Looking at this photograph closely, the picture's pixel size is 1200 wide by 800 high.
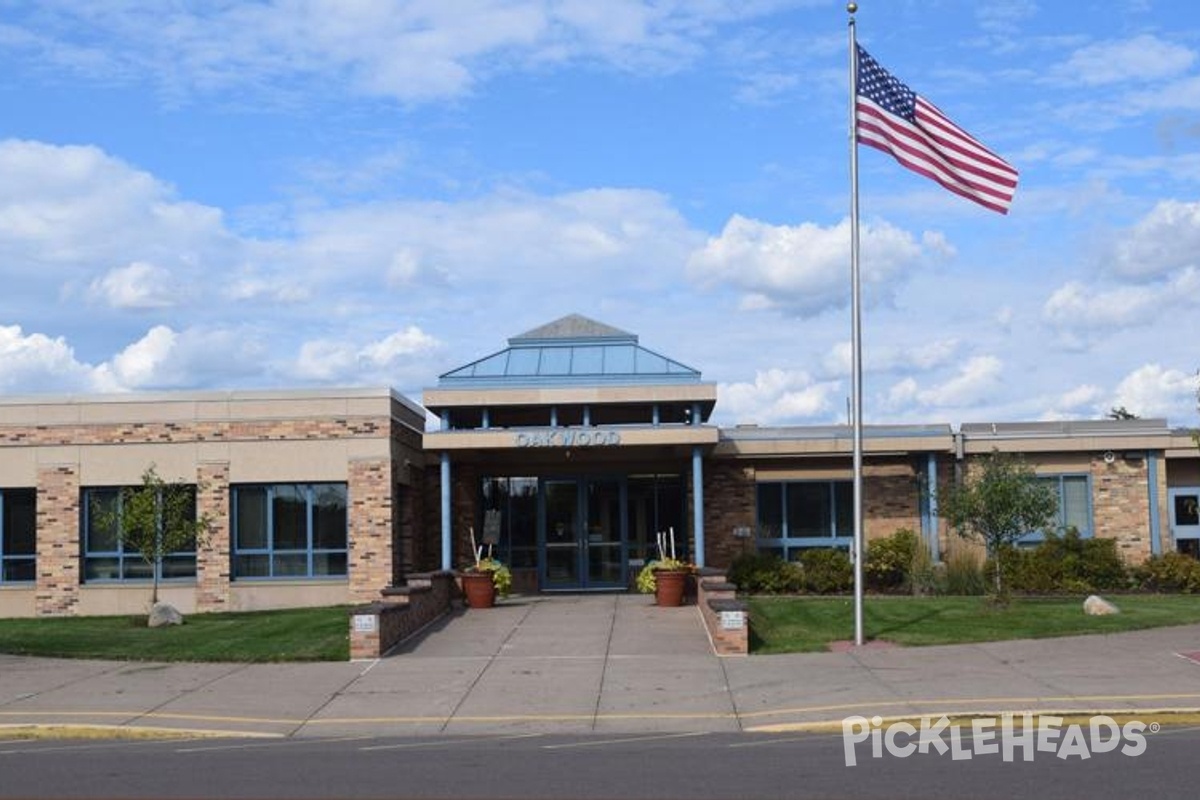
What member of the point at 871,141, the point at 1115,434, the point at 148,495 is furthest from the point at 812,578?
the point at 148,495

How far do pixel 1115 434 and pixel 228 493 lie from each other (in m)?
18.6

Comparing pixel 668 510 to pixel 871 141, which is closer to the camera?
pixel 871 141

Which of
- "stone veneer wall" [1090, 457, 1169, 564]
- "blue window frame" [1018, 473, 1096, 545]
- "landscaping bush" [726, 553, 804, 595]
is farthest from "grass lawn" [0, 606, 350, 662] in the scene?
"stone veneer wall" [1090, 457, 1169, 564]

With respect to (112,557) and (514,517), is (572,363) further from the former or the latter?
(112,557)

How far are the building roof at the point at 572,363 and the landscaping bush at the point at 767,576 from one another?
383cm

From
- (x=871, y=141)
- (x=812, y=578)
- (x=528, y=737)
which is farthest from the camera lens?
(x=812, y=578)

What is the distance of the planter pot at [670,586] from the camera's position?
2453cm

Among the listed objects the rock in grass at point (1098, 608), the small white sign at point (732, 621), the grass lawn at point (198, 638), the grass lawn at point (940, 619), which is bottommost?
the grass lawn at point (198, 638)

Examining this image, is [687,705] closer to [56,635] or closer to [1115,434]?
[56,635]

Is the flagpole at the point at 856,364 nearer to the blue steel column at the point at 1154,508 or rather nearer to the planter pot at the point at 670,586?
the planter pot at the point at 670,586

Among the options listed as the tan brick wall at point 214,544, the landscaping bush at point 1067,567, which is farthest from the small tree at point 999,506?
the tan brick wall at point 214,544

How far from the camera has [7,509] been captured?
28.1 m

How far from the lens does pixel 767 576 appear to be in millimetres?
27266

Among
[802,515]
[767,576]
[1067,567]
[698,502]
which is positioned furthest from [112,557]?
[1067,567]
